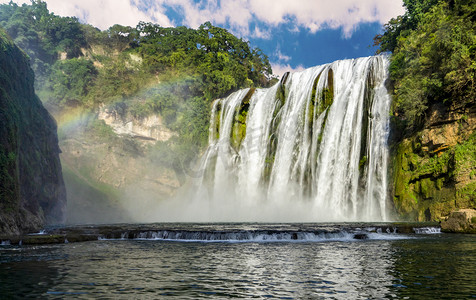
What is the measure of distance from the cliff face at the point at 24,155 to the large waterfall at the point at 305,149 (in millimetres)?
15955

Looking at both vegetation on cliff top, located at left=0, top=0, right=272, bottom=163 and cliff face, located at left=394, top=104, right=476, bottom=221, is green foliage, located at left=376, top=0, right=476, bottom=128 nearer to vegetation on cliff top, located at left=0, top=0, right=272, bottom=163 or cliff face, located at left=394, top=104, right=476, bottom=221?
cliff face, located at left=394, top=104, right=476, bottom=221

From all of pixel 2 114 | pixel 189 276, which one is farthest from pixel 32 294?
pixel 2 114

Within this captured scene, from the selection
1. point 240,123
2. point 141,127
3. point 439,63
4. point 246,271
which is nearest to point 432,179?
point 439,63

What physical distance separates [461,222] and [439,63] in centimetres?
1223

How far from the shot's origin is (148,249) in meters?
13.7

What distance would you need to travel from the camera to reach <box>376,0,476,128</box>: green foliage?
78.7ft

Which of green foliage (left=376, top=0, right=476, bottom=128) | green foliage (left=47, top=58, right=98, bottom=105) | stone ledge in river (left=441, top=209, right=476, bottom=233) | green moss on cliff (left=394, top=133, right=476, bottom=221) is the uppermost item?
green foliage (left=47, top=58, right=98, bottom=105)

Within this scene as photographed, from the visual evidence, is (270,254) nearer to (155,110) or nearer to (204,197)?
(204,197)

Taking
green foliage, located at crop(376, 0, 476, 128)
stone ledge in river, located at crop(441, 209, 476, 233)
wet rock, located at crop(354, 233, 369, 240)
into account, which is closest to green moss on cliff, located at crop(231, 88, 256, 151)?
green foliage, located at crop(376, 0, 476, 128)

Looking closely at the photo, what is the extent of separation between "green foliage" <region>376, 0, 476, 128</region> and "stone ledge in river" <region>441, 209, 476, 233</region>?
8.65 m

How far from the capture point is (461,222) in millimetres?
18500

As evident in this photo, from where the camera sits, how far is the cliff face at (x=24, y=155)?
73.0ft

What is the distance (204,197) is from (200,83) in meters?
16.1

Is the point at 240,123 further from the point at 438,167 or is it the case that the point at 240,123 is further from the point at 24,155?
the point at 438,167
